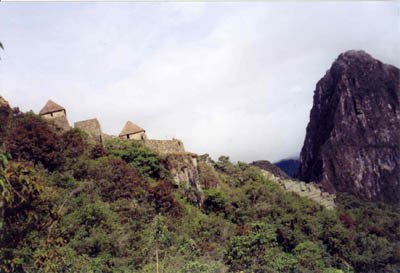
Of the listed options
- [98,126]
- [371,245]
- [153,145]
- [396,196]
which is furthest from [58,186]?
[396,196]

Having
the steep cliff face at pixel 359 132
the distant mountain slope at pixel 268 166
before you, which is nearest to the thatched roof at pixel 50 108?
the distant mountain slope at pixel 268 166

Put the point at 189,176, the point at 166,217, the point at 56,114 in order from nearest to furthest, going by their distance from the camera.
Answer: the point at 166,217 < the point at 56,114 < the point at 189,176

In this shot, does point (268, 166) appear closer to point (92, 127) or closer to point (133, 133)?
point (133, 133)

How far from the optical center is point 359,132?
88.9m

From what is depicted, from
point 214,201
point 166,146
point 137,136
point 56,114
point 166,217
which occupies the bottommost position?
point 166,217

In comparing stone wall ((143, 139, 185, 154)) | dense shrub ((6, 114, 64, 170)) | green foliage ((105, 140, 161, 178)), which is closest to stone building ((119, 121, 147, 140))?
stone wall ((143, 139, 185, 154))

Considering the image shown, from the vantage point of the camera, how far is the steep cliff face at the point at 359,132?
280 feet

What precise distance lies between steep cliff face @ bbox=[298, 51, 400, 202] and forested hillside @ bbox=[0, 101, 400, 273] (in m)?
52.1

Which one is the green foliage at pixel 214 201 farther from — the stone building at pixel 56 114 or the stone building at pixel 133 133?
the stone building at pixel 56 114

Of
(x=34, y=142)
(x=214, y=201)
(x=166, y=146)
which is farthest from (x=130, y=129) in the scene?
(x=34, y=142)

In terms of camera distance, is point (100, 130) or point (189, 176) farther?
point (189, 176)

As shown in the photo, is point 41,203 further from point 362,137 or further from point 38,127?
point 362,137

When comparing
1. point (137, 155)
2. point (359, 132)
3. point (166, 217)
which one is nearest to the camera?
point (166, 217)

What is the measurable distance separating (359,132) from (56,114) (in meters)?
74.2
